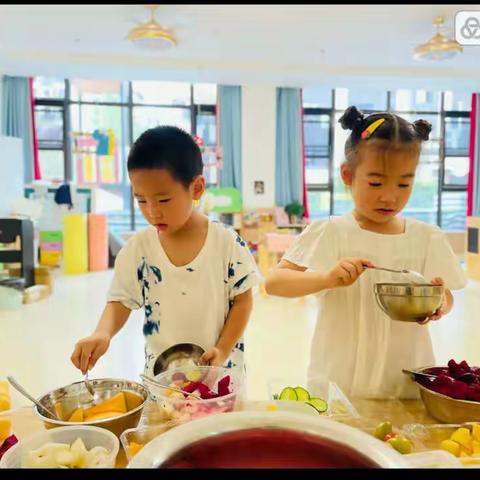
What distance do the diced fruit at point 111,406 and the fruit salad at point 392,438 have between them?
321 millimetres

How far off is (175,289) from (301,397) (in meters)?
0.41

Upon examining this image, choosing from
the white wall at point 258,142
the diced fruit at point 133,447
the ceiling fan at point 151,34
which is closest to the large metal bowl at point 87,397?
the diced fruit at point 133,447

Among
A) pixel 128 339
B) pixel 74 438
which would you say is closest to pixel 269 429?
pixel 74 438

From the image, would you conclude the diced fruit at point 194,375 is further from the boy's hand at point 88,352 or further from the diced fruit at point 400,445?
the diced fruit at point 400,445

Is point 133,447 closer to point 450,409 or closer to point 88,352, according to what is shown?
point 88,352

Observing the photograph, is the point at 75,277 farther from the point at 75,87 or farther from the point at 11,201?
the point at 75,87

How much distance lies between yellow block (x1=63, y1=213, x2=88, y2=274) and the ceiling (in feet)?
5.98

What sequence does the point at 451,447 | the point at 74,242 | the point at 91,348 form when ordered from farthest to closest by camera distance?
the point at 74,242
the point at 91,348
the point at 451,447

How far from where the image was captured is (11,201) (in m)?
5.16

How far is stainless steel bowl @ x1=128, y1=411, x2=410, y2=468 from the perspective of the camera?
0.26 metres

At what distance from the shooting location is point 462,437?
0.57m

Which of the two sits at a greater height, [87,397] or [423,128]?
[423,128]

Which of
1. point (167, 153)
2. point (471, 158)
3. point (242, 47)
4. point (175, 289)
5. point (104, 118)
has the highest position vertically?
point (242, 47)

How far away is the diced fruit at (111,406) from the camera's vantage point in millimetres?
622
